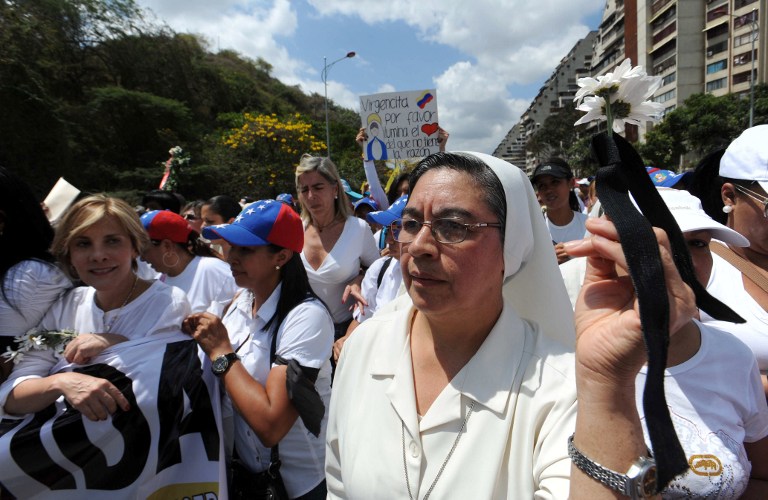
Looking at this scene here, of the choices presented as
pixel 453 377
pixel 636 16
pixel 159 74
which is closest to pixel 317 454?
pixel 453 377

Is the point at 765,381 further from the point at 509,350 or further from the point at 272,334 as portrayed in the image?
the point at 272,334

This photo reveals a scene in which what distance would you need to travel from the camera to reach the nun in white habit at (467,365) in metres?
1.25

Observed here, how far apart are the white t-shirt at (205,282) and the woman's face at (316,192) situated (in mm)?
931

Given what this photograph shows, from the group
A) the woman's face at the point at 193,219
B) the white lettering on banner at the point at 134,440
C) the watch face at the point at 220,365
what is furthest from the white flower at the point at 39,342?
the woman's face at the point at 193,219

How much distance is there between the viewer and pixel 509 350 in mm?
1413

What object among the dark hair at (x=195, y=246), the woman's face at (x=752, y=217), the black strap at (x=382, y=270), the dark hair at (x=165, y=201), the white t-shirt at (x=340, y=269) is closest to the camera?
the woman's face at (x=752, y=217)

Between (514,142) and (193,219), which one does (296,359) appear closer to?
(193,219)

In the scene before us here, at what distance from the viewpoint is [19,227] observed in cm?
235

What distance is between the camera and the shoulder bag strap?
212cm

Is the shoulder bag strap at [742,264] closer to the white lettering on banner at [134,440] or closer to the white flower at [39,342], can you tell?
the white lettering on banner at [134,440]

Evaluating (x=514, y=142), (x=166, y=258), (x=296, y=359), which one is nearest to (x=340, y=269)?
(x=166, y=258)

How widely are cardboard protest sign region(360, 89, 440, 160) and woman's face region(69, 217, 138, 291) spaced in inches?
167

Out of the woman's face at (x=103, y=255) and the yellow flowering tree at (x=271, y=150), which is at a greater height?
the yellow flowering tree at (x=271, y=150)

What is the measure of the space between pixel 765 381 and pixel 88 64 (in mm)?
40598
